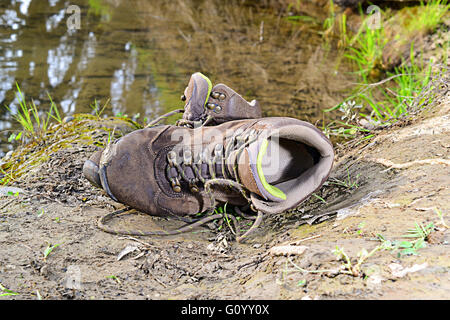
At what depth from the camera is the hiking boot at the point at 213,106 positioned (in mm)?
2039

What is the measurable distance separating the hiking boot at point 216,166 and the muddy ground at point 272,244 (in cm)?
11

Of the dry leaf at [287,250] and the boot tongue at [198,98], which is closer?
the dry leaf at [287,250]

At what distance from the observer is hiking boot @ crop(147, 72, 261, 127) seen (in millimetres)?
2039

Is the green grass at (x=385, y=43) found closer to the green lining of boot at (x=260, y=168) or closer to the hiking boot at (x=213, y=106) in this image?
the hiking boot at (x=213, y=106)

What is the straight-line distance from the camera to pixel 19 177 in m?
2.17

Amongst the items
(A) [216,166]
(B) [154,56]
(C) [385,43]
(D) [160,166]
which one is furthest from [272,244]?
(C) [385,43]

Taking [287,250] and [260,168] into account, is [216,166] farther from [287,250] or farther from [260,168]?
[287,250]

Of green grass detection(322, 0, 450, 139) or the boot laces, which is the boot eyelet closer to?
the boot laces

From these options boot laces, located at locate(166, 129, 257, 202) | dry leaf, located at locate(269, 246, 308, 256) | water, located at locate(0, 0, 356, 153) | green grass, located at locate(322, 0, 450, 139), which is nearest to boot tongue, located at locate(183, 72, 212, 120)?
boot laces, located at locate(166, 129, 257, 202)

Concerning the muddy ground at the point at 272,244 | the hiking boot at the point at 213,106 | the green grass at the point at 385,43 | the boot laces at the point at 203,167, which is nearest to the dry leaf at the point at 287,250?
the muddy ground at the point at 272,244

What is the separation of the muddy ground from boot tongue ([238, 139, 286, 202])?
16cm

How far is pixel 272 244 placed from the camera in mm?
1564
